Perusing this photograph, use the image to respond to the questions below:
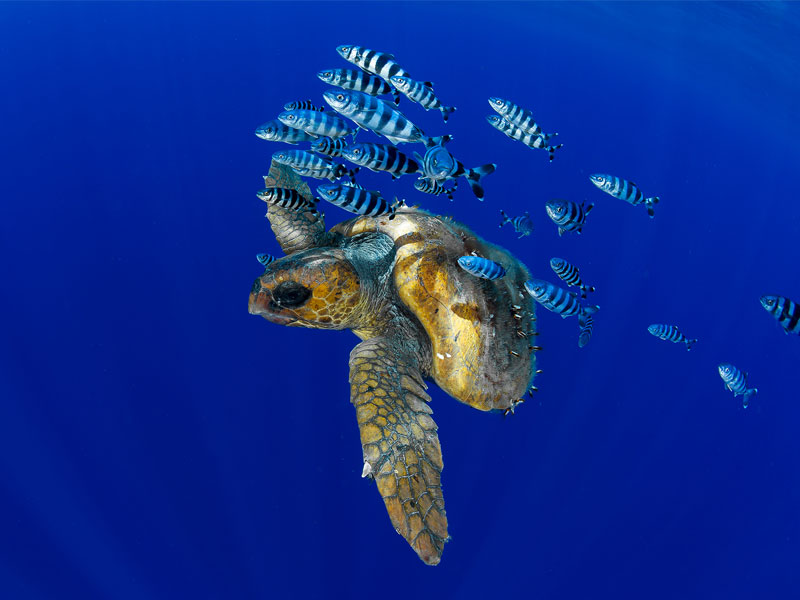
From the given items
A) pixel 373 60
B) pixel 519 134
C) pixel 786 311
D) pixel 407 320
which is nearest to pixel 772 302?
pixel 786 311

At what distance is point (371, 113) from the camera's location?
249 cm

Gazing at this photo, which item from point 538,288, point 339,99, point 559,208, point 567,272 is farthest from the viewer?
point 567,272

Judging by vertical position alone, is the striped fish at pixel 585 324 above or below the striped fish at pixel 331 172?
above

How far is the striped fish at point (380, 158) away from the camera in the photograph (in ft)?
8.30

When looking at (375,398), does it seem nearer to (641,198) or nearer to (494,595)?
(641,198)

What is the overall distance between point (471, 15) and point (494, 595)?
1308 inches

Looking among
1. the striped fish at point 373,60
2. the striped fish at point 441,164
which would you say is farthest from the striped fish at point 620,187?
the striped fish at point 373,60

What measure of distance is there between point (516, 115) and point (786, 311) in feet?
8.05

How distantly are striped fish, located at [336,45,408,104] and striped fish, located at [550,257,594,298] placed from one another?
1986 mm

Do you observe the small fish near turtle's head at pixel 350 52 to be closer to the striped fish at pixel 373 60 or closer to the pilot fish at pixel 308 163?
the striped fish at pixel 373 60

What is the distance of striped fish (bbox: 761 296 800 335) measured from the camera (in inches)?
116

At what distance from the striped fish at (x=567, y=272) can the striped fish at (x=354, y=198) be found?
1.70 m

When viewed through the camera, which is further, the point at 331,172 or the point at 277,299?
the point at 331,172

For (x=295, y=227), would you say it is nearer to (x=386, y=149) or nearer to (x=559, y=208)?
(x=386, y=149)
